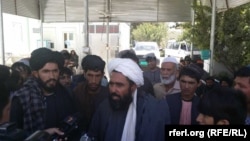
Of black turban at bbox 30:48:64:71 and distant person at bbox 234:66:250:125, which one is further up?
black turban at bbox 30:48:64:71

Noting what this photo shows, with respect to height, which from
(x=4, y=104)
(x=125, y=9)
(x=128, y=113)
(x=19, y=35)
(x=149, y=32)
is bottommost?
(x=128, y=113)

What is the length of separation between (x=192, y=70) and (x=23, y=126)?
1.83 m

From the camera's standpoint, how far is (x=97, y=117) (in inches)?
97.5

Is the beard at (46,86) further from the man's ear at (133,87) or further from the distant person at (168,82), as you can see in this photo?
the distant person at (168,82)

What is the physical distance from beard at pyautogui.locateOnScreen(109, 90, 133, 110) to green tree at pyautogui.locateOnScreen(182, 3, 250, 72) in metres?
6.89

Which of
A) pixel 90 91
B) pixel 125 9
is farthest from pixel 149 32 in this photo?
pixel 90 91

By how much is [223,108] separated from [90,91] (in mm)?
1685

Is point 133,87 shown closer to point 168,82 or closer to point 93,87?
point 93,87

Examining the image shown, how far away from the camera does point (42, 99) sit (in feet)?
8.46

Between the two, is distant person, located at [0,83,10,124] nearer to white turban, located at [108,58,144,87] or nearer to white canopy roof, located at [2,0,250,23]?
white turban, located at [108,58,144,87]

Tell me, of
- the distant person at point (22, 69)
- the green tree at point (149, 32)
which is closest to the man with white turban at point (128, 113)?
the distant person at point (22, 69)

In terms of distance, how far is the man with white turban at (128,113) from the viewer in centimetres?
228

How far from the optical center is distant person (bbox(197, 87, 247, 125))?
1.78 meters

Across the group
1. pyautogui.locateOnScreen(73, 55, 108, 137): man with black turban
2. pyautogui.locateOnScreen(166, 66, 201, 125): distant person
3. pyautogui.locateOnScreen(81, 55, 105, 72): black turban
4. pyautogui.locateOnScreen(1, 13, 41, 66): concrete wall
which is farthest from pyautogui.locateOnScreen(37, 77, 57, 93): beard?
pyautogui.locateOnScreen(1, 13, 41, 66): concrete wall
